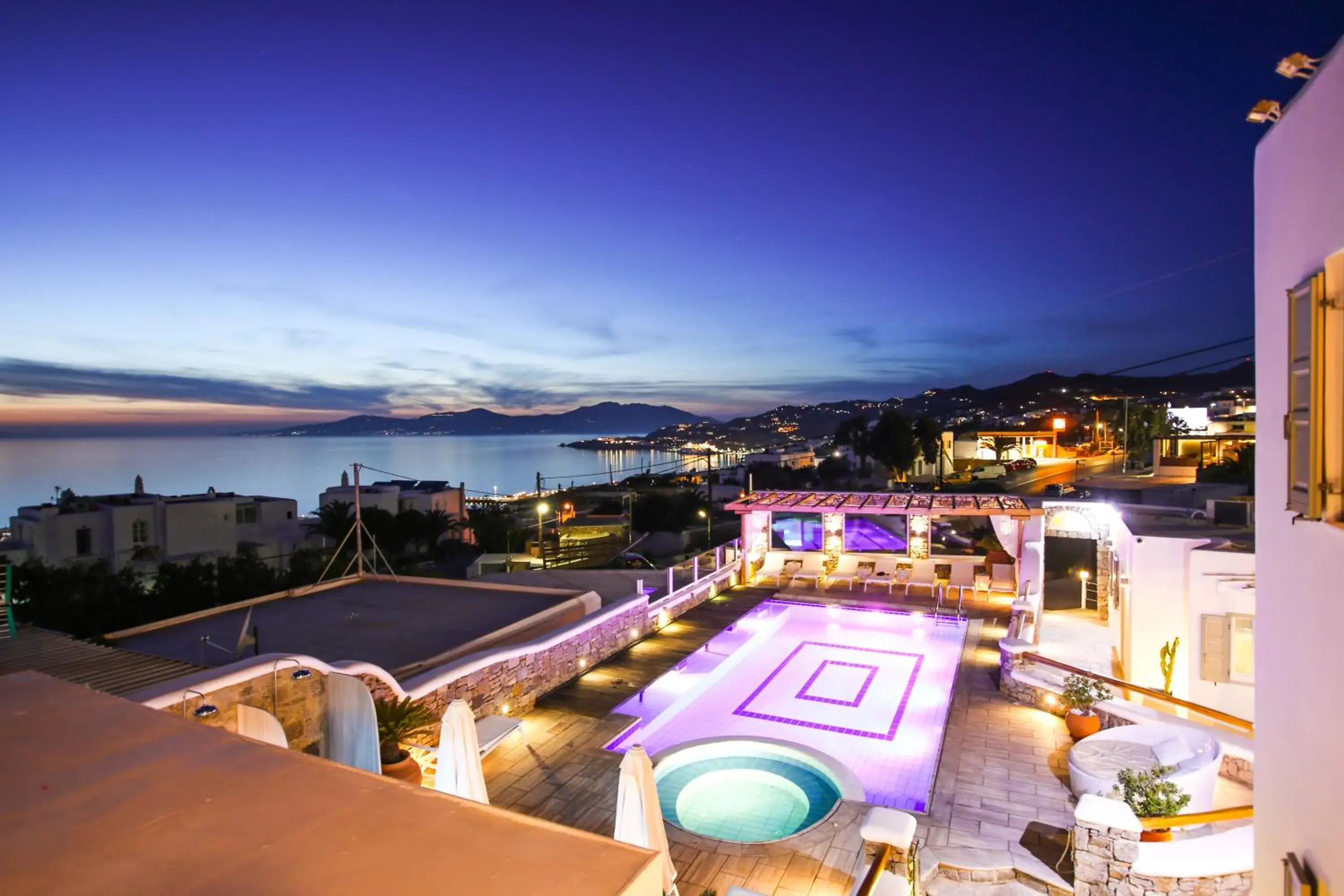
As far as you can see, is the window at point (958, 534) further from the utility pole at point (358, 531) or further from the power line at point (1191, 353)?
the utility pole at point (358, 531)

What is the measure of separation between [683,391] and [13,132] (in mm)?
83259

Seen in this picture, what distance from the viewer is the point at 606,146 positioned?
2152 centimetres

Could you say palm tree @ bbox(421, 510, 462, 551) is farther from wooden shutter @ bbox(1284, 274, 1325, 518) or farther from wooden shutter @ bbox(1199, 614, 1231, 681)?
wooden shutter @ bbox(1284, 274, 1325, 518)

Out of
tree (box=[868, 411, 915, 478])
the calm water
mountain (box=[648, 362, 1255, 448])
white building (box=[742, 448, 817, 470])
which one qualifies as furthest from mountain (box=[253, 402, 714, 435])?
tree (box=[868, 411, 915, 478])

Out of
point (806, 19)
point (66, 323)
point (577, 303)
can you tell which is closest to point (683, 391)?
point (577, 303)

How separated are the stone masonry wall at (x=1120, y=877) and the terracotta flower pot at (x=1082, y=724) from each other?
293cm

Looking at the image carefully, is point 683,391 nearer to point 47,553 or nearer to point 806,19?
point 47,553

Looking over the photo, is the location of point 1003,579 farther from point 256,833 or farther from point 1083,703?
point 256,833

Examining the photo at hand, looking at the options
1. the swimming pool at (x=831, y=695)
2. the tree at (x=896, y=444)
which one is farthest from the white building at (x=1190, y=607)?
the tree at (x=896, y=444)

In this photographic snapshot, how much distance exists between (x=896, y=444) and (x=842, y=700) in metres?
36.2

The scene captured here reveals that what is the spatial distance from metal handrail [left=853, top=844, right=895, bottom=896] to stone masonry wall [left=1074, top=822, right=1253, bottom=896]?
1.79m

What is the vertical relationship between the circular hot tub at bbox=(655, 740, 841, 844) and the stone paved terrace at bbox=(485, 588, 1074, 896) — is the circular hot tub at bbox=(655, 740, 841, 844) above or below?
below

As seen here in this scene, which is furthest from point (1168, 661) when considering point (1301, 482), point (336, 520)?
point (336, 520)

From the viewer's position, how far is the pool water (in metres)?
7.77
